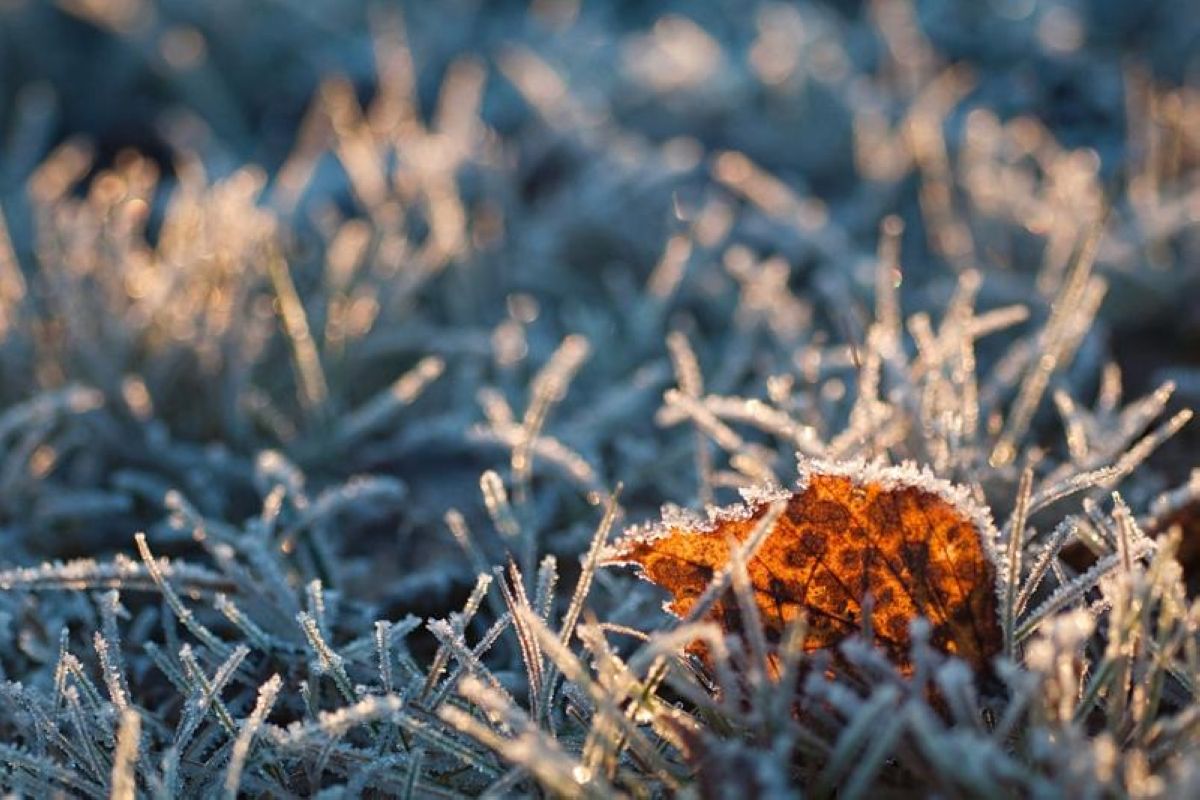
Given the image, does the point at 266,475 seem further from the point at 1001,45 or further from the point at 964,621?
the point at 1001,45

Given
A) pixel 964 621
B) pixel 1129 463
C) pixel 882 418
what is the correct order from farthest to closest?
pixel 882 418 < pixel 1129 463 < pixel 964 621

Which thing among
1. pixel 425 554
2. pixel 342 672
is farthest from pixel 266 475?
pixel 342 672

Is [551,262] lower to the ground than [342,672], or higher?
higher

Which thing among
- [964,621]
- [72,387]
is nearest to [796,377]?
[964,621]

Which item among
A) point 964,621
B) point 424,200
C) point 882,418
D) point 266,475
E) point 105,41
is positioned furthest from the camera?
point 105,41

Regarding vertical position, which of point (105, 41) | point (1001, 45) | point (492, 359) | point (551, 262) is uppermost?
point (1001, 45)

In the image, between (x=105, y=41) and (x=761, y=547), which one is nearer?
(x=761, y=547)

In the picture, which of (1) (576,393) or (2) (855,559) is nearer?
(2) (855,559)

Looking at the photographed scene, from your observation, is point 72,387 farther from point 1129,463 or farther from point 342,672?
point 1129,463
